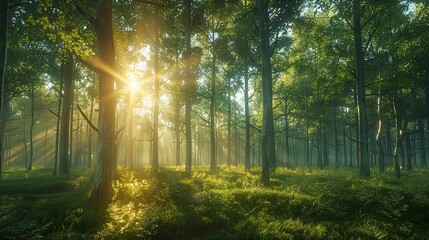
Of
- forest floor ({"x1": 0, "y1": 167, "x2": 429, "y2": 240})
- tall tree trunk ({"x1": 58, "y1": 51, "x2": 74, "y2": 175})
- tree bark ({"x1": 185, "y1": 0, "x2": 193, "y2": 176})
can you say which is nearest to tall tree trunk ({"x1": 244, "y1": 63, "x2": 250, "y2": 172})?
tree bark ({"x1": 185, "y1": 0, "x2": 193, "y2": 176})

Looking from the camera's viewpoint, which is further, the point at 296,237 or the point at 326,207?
the point at 326,207

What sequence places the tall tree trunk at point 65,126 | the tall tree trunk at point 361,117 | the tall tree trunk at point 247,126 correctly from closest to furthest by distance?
the tall tree trunk at point 361,117
the tall tree trunk at point 65,126
the tall tree trunk at point 247,126

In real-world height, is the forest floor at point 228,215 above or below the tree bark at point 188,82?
below

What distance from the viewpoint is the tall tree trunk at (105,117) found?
26.8ft

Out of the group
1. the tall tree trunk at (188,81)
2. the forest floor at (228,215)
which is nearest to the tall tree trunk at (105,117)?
the forest floor at (228,215)

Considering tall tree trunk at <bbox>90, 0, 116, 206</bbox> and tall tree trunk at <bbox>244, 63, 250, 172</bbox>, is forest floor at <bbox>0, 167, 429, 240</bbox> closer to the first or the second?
tall tree trunk at <bbox>90, 0, 116, 206</bbox>

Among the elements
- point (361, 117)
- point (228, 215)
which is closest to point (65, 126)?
point (228, 215)

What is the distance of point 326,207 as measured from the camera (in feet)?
27.9

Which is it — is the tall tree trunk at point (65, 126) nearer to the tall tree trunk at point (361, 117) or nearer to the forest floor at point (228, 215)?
the forest floor at point (228, 215)

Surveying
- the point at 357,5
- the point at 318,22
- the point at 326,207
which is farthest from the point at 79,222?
the point at 318,22

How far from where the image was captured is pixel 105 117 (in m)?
8.52

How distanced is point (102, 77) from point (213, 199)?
564 centimetres

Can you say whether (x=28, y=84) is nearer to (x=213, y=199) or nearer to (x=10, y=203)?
(x=10, y=203)

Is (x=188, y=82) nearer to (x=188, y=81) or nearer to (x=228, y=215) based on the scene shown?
(x=188, y=81)
